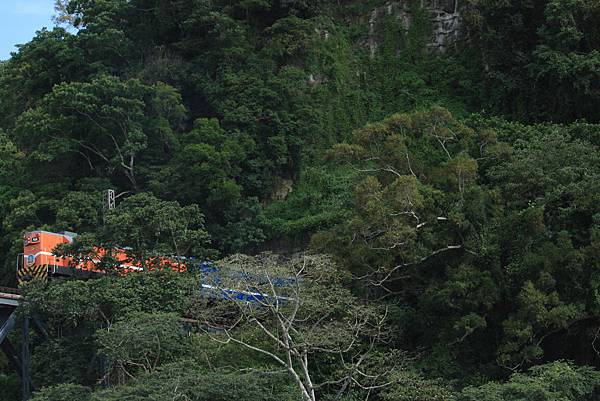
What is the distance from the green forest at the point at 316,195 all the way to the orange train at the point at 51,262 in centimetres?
60

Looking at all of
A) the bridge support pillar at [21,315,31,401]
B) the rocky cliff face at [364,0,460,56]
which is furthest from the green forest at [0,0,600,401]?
the bridge support pillar at [21,315,31,401]

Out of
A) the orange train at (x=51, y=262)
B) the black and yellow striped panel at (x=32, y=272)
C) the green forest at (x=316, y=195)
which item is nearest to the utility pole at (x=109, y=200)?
the green forest at (x=316, y=195)

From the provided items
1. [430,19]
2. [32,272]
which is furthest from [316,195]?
[32,272]

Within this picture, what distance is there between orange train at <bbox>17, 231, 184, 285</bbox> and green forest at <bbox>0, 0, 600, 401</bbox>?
60 centimetres

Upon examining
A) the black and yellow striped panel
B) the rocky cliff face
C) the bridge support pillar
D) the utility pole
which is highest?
the rocky cliff face

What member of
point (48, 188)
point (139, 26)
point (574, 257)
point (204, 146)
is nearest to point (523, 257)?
point (574, 257)

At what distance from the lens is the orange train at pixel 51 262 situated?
32500 millimetres

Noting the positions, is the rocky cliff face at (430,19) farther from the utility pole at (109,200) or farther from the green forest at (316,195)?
the utility pole at (109,200)

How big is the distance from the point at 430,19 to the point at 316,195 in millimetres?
10767

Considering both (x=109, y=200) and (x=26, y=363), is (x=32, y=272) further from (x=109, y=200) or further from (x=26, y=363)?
(x=109, y=200)

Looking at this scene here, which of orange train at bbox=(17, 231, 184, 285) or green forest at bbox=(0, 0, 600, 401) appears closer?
green forest at bbox=(0, 0, 600, 401)

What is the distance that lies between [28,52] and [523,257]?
25066 millimetres

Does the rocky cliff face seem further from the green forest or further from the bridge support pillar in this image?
the bridge support pillar

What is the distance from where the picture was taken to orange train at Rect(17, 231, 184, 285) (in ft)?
107
